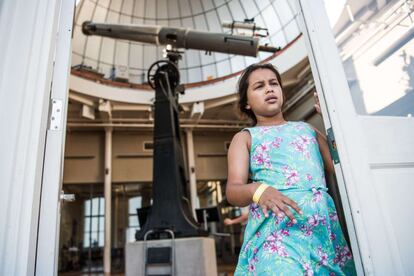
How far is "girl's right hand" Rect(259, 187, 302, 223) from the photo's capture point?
2.81 feet

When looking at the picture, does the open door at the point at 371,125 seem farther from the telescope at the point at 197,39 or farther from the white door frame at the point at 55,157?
the telescope at the point at 197,39

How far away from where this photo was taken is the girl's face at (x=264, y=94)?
4.05 ft

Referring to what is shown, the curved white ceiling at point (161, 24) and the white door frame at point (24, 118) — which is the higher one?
the curved white ceiling at point (161, 24)

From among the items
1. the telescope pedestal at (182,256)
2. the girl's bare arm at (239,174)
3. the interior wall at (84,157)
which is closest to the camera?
the girl's bare arm at (239,174)

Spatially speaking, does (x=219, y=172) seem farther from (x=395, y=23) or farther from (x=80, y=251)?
(x=395, y=23)

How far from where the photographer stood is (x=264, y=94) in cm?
124

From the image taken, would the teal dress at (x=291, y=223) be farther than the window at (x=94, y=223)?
No

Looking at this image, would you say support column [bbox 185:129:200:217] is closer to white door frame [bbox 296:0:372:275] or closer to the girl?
the girl

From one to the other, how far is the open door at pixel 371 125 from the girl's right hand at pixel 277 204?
21 cm

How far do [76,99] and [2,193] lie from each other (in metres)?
7.95

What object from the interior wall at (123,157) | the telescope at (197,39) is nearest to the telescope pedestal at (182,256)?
the telescope at (197,39)

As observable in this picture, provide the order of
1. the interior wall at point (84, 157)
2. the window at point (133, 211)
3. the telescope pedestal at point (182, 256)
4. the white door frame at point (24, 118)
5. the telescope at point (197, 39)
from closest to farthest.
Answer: the white door frame at point (24, 118) < the telescope pedestal at point (182, 256) < the telescope at point (197, 39) < the interior wall at point (84, 157) < the window at point (133, 211)

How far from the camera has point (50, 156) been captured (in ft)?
3.16

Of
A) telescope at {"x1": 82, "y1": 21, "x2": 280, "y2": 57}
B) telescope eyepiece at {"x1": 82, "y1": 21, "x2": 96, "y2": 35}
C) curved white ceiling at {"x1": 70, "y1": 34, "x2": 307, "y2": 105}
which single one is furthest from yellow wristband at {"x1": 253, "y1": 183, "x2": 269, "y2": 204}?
curved white ceiling at {"x1": 70, "y1": 34, "x2": 307, "y2": 105}
